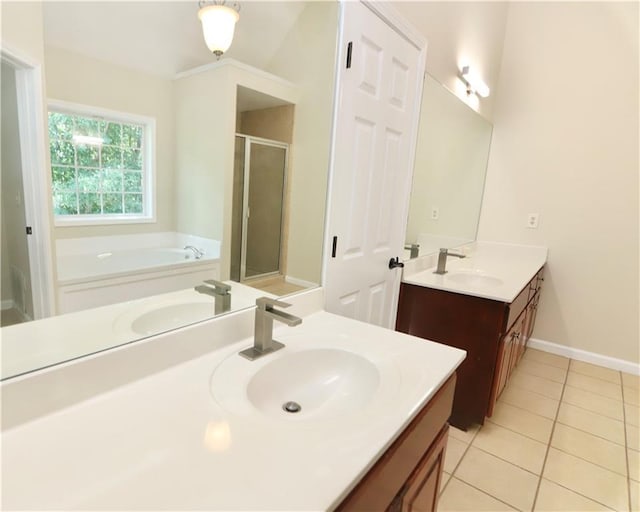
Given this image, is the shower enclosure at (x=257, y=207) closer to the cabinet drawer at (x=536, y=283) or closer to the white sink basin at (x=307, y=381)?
the white sink basin at (x=307, y=381)

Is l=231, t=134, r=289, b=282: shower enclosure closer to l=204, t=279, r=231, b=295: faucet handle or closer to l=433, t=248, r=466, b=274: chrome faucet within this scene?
l=204, t=279, r=231, b=295: faucet handle

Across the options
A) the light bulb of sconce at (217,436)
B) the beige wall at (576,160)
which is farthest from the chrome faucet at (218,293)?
the beige wall at (576,160)

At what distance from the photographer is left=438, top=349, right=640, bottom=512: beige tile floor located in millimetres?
1638

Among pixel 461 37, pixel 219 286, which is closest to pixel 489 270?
pixel 461 37

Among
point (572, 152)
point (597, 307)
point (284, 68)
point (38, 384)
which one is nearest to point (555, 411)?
point (597, 307)

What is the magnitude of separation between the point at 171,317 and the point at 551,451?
6.77 feet

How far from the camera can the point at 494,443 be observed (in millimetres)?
1989

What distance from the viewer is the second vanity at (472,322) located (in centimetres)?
193

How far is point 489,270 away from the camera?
8.41ft

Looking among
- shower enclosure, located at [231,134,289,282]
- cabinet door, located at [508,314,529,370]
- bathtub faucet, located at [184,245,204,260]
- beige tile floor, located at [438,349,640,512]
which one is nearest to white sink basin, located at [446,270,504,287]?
cabinet door, located at [508,314,529,370]

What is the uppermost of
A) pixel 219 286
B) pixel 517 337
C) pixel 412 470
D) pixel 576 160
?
pixel 576 160

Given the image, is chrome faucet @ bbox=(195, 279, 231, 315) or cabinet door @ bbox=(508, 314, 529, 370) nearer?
chrome faucet @ bbox=(195, 279, 231, 315)

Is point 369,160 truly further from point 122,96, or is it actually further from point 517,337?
point 517,337

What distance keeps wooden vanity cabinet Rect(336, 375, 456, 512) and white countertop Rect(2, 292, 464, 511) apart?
0.06 meters
